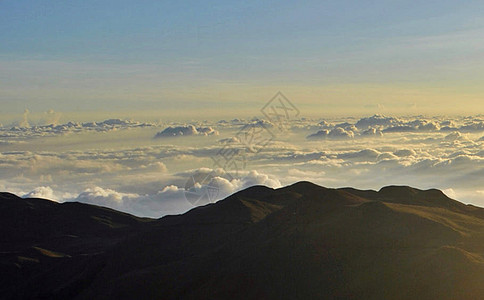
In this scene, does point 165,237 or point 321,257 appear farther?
point 165,237

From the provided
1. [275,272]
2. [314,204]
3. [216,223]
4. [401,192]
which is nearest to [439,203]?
[401,192]

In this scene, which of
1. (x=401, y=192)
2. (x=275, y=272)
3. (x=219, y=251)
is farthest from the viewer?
(x=401, y=192)

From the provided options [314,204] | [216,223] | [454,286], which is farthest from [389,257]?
[216,223]

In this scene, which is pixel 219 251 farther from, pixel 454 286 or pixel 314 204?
pixel 454 286

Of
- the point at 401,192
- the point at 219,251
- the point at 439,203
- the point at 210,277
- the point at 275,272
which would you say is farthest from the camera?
the point at 401,192

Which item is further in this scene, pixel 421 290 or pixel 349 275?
pixel 349 275

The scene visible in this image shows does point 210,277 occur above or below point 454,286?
below

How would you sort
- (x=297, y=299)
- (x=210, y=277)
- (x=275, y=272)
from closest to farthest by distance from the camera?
(x=297, y=299) → (x=275, y=272) → (x=210, y=277)

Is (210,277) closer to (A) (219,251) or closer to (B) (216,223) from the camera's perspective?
(A) (219,251)

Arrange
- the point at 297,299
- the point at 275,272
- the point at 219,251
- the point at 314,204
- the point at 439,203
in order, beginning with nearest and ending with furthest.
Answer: the point at 297,299
the point at 275,272
the point at 219,251
the point at 314,204
the point at 439,203
